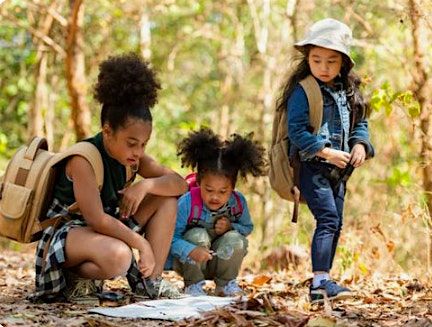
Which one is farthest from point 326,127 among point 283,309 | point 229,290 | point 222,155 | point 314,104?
point 283,309

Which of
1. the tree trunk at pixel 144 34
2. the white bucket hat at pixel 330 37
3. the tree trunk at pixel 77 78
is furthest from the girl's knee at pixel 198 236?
the tree trunk at pixel 144 34

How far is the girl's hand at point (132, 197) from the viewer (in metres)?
5.05

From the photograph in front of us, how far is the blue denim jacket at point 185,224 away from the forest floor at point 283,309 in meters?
0.45

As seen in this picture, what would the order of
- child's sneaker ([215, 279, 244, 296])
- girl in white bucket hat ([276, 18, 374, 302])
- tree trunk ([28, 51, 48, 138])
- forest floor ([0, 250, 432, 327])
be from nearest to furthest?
forest floor ([0, 250, 432, 327]) < girl in white bucket hat ([276, 18, 374, 302]) < child's sneaker ([215, 279, 244, 296]) < tree trunk ([28, 51, 48, 138])

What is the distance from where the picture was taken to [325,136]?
5.28m

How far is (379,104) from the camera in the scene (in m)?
6.49

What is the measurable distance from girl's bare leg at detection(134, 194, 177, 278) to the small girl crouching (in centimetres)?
20

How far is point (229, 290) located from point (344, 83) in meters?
1.41

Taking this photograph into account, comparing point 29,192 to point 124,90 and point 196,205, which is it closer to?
point 124,90

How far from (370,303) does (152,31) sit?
13399 millimetres

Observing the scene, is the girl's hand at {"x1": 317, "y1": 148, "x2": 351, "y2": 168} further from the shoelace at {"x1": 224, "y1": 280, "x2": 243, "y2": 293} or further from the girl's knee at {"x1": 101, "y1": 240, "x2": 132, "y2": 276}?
the girl's knee at {"x1": 101, "y1": 240, "x2": 132, "y2": 276}

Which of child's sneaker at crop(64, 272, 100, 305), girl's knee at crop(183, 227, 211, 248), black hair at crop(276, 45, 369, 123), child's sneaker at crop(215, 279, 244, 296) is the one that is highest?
black hair at crop(276, 45, 369, 123)

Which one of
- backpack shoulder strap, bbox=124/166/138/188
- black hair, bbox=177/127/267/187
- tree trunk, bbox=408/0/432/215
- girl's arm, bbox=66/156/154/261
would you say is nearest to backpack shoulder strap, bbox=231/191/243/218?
black hair, bbox=177/127/267/187

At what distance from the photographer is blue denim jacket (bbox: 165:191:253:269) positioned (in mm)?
5375
